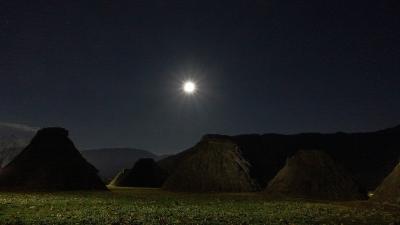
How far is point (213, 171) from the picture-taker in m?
54.8

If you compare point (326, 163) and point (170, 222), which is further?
point (326, 163)

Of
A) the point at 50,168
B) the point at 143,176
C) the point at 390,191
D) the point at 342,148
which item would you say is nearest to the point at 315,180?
the point at 390,191

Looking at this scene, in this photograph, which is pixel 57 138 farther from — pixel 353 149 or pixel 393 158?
pixel 353 149

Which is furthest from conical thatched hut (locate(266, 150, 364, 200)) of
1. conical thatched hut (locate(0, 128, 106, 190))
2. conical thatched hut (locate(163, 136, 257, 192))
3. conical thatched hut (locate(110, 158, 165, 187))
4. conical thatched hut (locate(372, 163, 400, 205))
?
conical thatched hut (locate(110, 158, 165, 187))

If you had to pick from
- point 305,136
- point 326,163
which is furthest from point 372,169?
point 326,163

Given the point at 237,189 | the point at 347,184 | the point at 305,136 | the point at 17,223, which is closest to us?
the point at 17,223

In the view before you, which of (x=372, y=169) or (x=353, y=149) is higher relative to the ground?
(x=353, y=149)

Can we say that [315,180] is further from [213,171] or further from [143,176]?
[143,176]

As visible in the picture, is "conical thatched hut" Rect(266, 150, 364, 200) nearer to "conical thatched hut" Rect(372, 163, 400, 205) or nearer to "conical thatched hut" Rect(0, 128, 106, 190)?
"conical thatched hut" Rect(372, 163, 400, 205)

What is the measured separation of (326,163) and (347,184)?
3356 mm

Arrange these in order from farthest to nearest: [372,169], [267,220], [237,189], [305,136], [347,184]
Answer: [305,136] < [372,169] < [237,189] < [347,184] < [267,220]

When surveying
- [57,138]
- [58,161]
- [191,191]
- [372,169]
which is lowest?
[191,191]

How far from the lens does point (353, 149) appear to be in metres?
158

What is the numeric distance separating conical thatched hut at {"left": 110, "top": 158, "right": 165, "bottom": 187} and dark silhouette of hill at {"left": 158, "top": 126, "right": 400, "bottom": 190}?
54.6 metres
